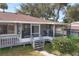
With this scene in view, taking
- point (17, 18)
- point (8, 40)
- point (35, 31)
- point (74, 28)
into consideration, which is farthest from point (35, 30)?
point (74, 28)

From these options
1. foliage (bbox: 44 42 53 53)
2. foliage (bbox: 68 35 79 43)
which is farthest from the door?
foliage (bbox: 68 35 79 43)

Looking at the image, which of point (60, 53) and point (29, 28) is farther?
point (29, 28)

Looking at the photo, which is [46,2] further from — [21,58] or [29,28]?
[21,58]

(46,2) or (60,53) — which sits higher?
(46,2)

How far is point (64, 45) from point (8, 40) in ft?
3.42

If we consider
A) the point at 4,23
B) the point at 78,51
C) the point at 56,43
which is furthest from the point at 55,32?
the point at 4,23

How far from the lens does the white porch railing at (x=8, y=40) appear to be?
14.4 feet

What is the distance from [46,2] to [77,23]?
657 mm

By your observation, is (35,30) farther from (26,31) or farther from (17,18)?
(17,18)

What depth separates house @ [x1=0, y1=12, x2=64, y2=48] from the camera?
440cm

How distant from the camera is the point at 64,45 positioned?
4.36 metres

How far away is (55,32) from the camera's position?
442cm

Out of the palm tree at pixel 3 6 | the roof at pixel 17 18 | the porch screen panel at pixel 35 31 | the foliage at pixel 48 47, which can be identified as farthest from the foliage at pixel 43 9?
the foliage at pixel 48 47

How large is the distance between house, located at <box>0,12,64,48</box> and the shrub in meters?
0.14
